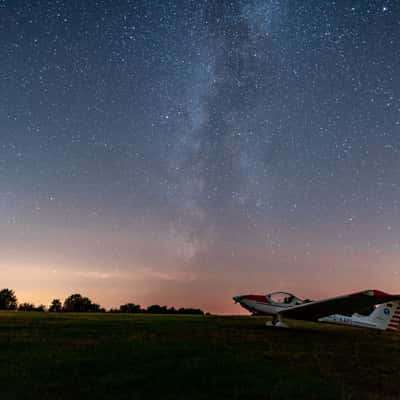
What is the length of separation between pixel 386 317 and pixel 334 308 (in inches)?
217

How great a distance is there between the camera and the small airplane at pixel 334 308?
1897 centimetres

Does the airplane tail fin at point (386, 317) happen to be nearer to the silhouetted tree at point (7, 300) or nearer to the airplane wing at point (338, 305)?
the airplane wing at point (338, 305)

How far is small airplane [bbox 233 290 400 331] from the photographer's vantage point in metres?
19.0

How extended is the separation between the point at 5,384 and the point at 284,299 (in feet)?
57.8

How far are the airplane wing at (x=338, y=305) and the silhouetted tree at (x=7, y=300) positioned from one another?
242 feet

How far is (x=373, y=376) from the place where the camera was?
768cm

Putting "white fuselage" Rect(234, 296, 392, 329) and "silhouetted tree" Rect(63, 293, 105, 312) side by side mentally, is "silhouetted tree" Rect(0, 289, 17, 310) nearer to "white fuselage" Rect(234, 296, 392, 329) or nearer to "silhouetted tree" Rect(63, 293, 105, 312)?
"silhouetted tree" Rect(63, 293, 105, 312)

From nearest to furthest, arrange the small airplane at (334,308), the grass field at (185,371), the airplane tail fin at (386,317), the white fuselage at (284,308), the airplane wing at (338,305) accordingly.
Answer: the grass field at (185,371), the airplane wing at (338,305), the small airplane at (334,308), the white fuselage at (284,308), the airplane tail fin at (386,317)

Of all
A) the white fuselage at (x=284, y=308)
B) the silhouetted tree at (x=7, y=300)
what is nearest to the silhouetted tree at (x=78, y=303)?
the silhouetted tree at (x=7, y=300)

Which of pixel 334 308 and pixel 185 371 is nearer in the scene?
pixel 185 371

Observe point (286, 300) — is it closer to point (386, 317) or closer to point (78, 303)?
point (386, 317)

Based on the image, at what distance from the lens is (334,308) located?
20.6m

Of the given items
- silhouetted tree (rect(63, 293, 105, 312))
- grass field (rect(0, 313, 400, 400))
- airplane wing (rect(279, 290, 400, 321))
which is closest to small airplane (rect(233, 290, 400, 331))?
airplane wing (rect(279, 290, 400, 321))

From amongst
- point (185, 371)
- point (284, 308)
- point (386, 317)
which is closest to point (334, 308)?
point (284, 308)
